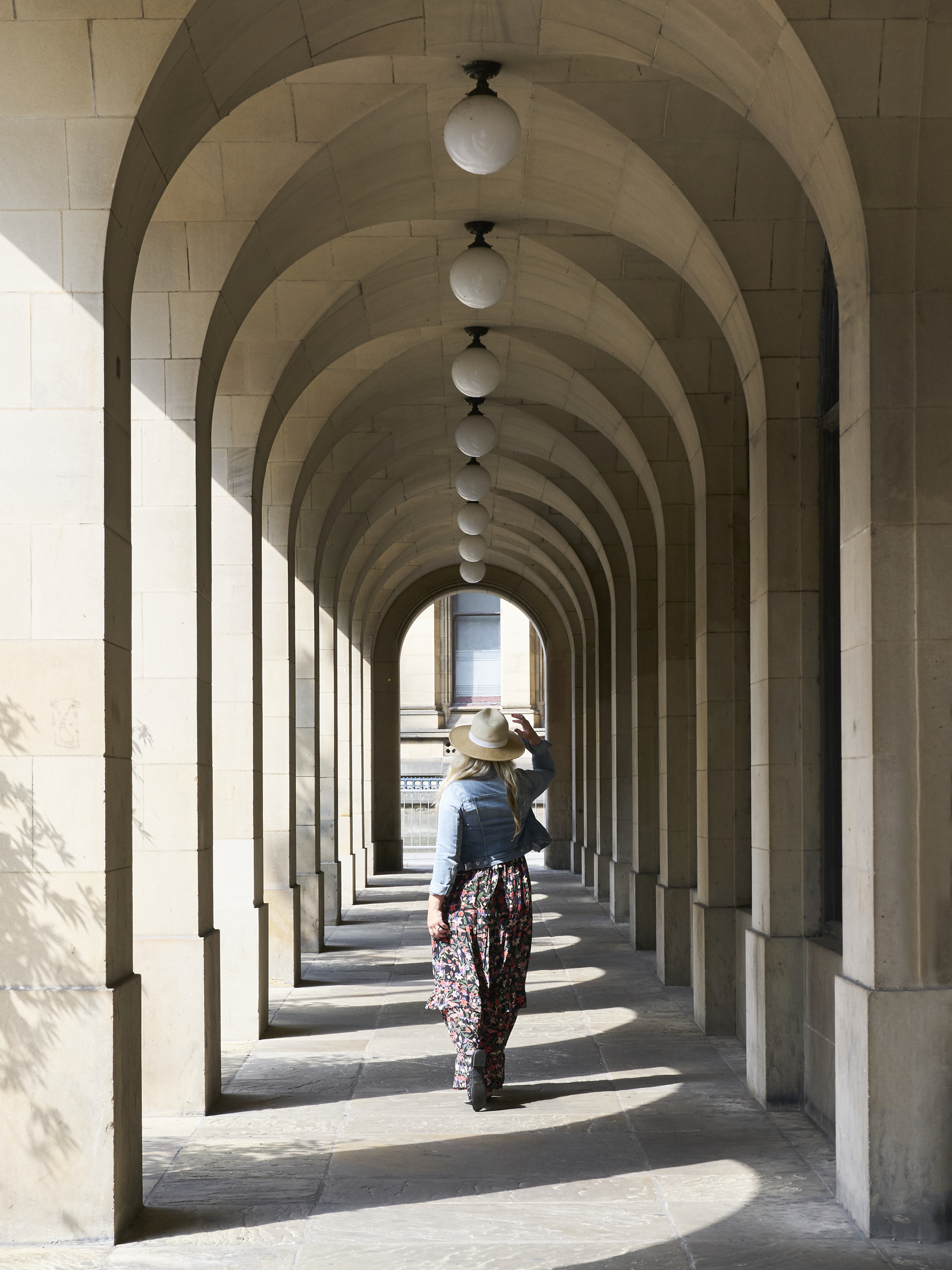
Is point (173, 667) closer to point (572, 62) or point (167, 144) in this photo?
point (167, 144)

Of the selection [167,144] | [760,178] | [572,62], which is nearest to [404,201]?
[572,62]

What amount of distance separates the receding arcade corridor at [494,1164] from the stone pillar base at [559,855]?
533 inches

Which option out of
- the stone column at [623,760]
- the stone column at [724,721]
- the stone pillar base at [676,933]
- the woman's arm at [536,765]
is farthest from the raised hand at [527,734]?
the stone column at [623,760]

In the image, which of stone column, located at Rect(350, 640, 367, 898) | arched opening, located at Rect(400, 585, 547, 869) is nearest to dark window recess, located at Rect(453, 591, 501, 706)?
arched opening, located at Rect(400, 585, 547, 869)

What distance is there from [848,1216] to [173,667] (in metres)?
3.84

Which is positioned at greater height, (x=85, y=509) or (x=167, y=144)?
(x=167, y=144)

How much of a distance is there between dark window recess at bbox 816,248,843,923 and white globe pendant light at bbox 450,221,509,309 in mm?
1688

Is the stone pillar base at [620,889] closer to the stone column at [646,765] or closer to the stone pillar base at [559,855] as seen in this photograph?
the stone column at [646,765]

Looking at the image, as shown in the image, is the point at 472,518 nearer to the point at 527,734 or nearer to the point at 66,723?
the point at 527,734

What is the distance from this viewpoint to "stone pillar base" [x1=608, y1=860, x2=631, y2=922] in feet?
46.2

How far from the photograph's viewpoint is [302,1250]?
4711 millimetres

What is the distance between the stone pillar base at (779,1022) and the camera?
22.0 feet

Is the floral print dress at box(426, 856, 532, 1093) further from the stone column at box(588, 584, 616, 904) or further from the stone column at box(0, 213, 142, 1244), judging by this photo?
the stone column at box(588, 584, 616, 904)

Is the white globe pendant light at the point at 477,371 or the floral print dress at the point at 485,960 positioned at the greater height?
the white globe pendant light at the point at 477,371
